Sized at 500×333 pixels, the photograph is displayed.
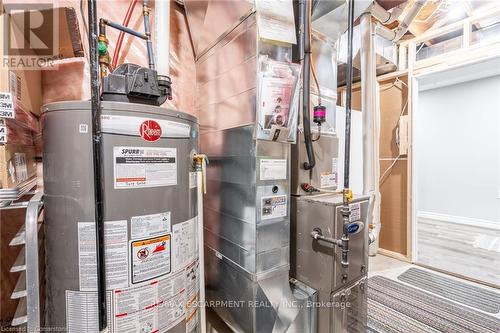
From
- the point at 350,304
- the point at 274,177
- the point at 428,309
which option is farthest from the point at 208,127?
the point at 428,309

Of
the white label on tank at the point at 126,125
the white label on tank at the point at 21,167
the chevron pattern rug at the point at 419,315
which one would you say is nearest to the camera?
the white label on tank at the point at 126,125

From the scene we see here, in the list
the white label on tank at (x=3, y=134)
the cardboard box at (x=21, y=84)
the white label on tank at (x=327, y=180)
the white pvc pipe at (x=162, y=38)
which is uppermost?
the white pvc pipe at (x=162, y=38)

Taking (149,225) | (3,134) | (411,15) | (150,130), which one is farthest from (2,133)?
(411,15)

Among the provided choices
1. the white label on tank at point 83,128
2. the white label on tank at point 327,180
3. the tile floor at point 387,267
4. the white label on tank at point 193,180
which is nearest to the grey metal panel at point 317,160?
the white label on tank at point 327,180

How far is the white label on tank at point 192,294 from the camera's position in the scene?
3.89 feet

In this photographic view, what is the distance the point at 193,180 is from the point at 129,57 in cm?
114

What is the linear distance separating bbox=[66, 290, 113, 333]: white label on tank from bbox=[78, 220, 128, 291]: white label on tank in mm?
34

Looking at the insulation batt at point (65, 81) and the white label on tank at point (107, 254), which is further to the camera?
the insulation batt at point (65, 81)

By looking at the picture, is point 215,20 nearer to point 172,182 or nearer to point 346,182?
point 172,182

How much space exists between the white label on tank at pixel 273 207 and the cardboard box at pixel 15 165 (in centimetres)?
109

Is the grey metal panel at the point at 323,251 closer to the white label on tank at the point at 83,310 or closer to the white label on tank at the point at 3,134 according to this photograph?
the white label on tank at the point at 83,310

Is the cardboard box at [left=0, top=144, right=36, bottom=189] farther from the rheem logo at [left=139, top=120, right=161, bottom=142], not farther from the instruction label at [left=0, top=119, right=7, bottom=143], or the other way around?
the rheem logo at [left=139, top=120, right=161, bottom=142]

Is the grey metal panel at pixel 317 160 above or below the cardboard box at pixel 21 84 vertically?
below

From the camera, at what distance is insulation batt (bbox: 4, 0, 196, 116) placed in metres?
1.51
